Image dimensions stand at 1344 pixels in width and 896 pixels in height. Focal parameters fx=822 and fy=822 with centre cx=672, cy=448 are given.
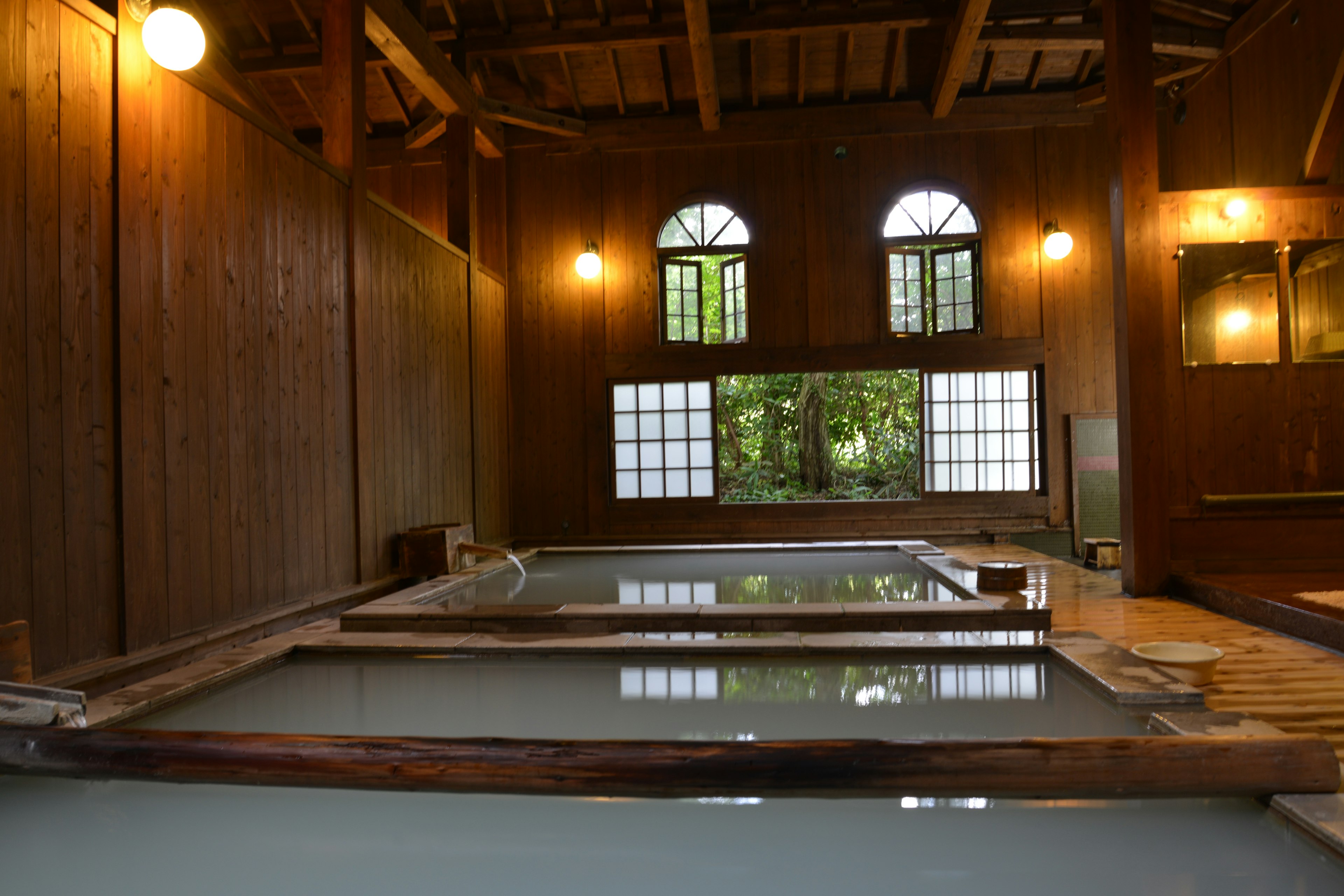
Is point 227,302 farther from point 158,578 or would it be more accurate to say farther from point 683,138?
point 683,138

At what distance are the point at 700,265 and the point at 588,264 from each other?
3.65 feet

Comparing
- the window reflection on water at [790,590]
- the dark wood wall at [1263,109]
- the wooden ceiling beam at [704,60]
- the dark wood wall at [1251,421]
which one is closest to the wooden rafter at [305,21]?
the wooden ceiling beam at [704,60]

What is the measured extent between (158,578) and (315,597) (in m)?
1.17

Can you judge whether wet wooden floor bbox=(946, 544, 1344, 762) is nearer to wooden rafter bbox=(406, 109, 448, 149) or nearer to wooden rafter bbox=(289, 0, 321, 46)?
wooden rafter bbox=(406, 109, 448, 149)

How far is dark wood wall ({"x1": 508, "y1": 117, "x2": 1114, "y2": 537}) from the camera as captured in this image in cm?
750

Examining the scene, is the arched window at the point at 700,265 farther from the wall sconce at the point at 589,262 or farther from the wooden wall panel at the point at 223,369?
the wooden wall panel at the point at 223,369

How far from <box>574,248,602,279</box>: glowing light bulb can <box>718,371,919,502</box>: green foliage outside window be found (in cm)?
473

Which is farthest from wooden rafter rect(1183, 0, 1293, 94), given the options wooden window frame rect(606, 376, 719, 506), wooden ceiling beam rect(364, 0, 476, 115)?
wooden ceiling beam rect(364, 0, 476, 115)

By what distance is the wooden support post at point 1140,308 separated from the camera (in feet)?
14.7

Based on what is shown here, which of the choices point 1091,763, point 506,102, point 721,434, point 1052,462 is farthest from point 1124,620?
point 721,434

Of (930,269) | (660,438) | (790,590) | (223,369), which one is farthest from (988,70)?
(223,369)

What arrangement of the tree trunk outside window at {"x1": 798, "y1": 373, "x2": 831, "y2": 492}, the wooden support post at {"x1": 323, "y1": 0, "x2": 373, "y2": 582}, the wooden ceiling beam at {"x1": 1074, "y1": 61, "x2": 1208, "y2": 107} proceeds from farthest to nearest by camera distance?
1. the tree trunk outside window at {"x1": 798, "y1": 373, "x2": 831, "y2": 492}
2. the wooden ceiling beam at {"x1": 1074, "y1": 61, "x2": 1208, "y2": 107}
3. the wooden support post at {"x1": 323, "y1": 0, "x2": 373, "y2": 582}

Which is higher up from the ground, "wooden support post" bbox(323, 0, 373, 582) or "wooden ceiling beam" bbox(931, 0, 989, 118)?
"wooden ceiling beam" bbox(931, 0, 989, 118)

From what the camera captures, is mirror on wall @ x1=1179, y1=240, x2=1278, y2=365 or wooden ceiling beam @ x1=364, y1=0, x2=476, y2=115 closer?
mirror on wall @ x1=1179, y1=240, x2=1278, y2=365
